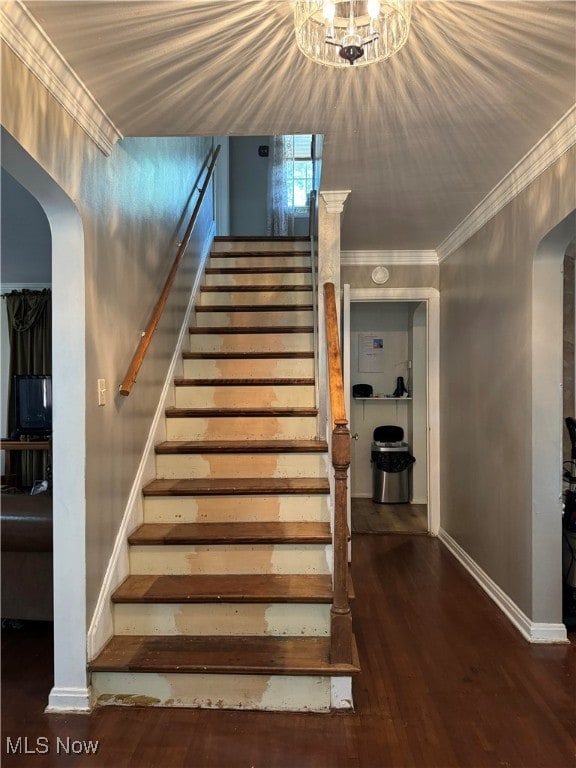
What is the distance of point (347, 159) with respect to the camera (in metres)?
2.49

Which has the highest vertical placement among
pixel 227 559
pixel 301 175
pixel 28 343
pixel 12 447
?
pixel 301 175

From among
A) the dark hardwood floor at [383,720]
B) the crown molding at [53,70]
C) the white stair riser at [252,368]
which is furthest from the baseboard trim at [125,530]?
the crown molding at [53,70]

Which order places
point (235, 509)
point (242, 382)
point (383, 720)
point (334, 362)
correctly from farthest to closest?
point (242, 382) < point (235, 509) < point (334, 362) < point (383, 720)

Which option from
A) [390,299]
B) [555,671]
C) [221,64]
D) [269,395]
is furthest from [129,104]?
[555,671]

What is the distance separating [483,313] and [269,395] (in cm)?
153

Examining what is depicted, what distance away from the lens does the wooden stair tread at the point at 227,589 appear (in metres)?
2.20

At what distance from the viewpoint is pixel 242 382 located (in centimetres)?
336

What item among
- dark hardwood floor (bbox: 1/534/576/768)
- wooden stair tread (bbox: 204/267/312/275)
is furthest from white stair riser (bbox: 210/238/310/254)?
dark hardwood floor (bbox: 1/534/576/768)

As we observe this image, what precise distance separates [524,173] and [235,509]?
2.31m

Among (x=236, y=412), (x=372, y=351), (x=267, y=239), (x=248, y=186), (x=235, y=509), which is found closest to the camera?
(x=235, y=509)

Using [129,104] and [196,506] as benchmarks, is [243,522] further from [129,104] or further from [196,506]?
[129,104]

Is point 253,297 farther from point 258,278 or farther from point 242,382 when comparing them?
point 242,382

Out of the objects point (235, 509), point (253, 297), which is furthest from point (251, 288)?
point (235, 509)

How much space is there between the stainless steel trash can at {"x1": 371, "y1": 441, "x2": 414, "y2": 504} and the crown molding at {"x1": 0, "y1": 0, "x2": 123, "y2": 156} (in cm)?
420
